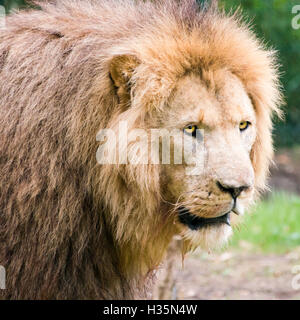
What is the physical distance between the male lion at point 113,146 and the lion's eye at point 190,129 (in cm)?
1

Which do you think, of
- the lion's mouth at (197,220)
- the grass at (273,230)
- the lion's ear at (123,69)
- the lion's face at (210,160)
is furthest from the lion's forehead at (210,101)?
the grass at (273,230)

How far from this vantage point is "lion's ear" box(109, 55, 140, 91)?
3.36 metres

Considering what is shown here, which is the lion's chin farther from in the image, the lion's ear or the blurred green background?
the blurred green background

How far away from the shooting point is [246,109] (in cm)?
353

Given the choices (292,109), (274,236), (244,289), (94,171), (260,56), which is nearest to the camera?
(94,171)

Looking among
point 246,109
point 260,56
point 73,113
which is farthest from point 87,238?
point 260,56

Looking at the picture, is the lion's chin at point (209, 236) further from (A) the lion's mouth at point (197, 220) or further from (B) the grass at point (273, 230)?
(B) the grass at point (273, 230)

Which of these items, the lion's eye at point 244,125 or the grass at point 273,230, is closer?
the lion's eye at point 244,125

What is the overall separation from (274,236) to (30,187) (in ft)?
15.4

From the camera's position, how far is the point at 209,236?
3453mm

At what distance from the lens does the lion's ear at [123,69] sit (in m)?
3.36

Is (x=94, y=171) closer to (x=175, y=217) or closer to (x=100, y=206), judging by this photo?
(x=100, y=206)

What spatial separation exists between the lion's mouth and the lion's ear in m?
0.75

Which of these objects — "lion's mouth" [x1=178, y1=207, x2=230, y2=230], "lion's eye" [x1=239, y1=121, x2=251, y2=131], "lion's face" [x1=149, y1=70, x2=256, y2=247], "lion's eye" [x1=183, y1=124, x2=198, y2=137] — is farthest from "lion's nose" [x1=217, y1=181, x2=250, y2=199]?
"lion's eye" [x1=239, y1=121, x2=251, y2=131]
